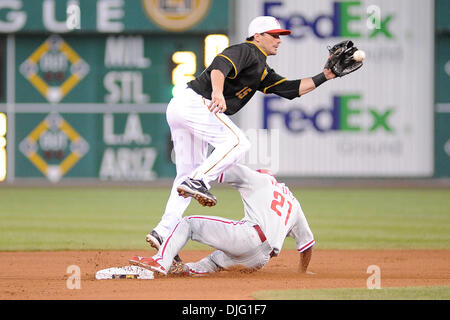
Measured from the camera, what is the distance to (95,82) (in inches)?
699

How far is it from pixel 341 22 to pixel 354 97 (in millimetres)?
1515

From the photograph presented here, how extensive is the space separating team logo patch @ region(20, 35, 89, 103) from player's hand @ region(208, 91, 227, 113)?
38.2ft

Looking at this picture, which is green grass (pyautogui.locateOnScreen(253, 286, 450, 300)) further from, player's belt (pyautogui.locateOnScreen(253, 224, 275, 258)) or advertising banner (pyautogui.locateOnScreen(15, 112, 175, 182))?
advertising banner (pyautogui.locateOnScreen(15, 112, 175, 182))

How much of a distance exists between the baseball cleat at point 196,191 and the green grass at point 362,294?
36.7 inches

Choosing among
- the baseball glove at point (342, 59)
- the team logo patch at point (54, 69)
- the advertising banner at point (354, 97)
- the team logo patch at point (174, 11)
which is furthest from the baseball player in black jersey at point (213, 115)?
the team logo patch at point (54, 69)

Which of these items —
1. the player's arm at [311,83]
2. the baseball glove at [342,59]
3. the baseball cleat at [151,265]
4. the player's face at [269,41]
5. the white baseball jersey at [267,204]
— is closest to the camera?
the baseball cleat at [151,265]

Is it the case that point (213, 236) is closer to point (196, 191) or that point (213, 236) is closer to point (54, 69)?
point (196, 191)

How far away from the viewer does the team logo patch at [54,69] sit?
17.6 meters

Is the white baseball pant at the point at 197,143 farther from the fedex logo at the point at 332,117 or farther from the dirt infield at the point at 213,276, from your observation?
the fedex logo at the point at 332,117

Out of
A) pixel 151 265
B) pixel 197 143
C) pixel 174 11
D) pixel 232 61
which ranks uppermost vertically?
pixel 174 11

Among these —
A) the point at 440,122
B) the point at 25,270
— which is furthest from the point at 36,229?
the point at 440,122

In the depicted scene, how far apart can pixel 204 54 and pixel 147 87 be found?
134 centimetres

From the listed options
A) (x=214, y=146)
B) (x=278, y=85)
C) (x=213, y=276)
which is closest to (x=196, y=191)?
(x=214, y=146)

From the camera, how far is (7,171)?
703 inches
